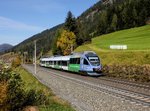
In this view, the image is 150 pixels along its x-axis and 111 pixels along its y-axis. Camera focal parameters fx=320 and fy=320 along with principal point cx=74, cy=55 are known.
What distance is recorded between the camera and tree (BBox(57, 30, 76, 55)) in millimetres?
101500

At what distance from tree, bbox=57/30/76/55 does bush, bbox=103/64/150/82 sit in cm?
5625

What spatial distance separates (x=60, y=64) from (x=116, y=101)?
153 ft

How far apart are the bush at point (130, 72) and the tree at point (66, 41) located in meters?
56.2

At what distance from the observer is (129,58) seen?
162ft

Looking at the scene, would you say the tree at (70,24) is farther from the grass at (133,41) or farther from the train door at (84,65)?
the train door at (84,65)

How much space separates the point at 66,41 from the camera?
102m

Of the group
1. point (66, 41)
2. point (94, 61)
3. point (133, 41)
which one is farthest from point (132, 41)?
point (94, 61)

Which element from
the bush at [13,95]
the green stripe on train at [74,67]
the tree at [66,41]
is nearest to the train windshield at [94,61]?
the green stripe on train at [74,67]

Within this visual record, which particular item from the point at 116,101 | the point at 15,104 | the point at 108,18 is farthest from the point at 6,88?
the point at 108,18

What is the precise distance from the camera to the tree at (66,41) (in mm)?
101500

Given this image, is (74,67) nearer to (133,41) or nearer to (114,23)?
(133,41)

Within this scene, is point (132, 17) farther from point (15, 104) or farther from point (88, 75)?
point (15, 104)

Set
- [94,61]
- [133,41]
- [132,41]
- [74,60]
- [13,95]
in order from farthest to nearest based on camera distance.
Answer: [132,41] < [133,41] < [74,60] < [94,61] < [13,95]

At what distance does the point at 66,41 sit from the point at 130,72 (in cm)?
6518
